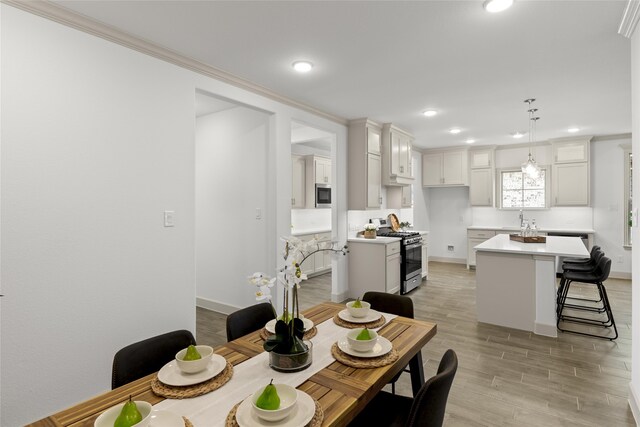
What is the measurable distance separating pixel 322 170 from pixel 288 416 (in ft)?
19.6

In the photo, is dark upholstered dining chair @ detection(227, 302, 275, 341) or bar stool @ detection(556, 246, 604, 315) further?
bar stool @ detection(556, 246, 604, 315)

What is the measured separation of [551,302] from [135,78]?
14.6 ft

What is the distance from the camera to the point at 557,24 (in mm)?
2324

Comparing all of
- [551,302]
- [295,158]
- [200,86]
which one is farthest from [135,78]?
[551,302]

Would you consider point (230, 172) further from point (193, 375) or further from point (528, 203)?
point (528, 203)

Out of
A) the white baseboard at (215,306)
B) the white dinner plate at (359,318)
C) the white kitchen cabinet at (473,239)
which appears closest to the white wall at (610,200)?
the white kitchen cabinet at (473,239)

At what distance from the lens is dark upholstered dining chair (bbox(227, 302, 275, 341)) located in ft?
6.19

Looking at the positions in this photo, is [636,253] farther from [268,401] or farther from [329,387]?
[268,401]

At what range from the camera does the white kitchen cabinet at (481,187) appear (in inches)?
277

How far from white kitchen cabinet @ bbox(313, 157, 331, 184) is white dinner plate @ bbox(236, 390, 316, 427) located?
570cm

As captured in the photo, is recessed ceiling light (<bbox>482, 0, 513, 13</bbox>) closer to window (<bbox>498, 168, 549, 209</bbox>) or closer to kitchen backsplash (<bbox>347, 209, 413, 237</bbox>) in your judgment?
kitchen backsplash (<bbox>347, 209, 413, 237</bbox>)

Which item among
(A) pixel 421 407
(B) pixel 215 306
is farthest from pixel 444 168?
(A) pixel 421 407

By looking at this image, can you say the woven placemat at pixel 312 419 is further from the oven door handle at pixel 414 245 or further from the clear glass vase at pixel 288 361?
the oven door handle at pixel 414 245

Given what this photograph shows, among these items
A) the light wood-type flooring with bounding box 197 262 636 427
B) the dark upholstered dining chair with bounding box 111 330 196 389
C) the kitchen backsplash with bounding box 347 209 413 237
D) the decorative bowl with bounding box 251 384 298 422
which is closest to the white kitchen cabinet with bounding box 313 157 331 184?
the kitchen backsplash with bounding box 347 209 413 237
